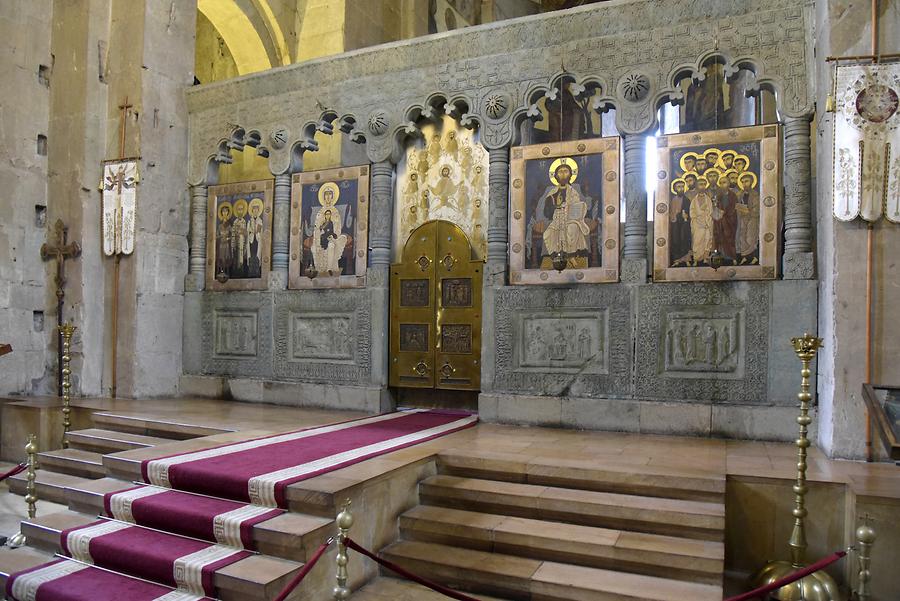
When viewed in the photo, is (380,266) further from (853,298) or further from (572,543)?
(853,298)

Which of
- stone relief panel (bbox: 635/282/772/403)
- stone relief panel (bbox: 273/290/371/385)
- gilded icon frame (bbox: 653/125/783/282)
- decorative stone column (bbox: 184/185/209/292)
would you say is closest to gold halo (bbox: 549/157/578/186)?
gilded icon frame (bbox: 653/125/783/282)

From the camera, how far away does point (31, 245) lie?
9.34 m

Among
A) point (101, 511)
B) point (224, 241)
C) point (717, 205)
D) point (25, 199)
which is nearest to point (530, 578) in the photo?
point (101, 511)

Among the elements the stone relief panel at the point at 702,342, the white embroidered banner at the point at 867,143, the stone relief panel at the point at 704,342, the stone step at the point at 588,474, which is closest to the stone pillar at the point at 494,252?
the stone relief panel at the point at 704,342

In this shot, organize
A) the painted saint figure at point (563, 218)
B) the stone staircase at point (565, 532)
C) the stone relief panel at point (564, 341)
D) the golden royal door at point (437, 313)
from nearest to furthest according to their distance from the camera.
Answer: the stone staircase at point (565, 532) < the stone relief panel at point (564, 341) < the painted saint figure at point (563, 218) < the golden royal door at point (437, 313)

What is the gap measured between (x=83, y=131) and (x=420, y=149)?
4667 mm

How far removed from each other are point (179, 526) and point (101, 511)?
1.00 meters

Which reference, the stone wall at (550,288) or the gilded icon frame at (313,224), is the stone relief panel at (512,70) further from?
the gilded icon frame at (313,224)

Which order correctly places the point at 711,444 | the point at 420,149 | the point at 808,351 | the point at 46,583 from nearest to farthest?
the point at 46,583, the point at 808,351, the point at 711,444, the point at 420,149

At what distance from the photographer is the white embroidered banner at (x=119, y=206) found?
30.5ft

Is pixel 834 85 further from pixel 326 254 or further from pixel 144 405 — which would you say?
pixel 144 405

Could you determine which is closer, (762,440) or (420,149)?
(762,440)

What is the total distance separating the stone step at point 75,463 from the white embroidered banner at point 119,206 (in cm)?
327

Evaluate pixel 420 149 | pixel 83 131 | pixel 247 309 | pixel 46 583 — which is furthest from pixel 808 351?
pixel 83 131
